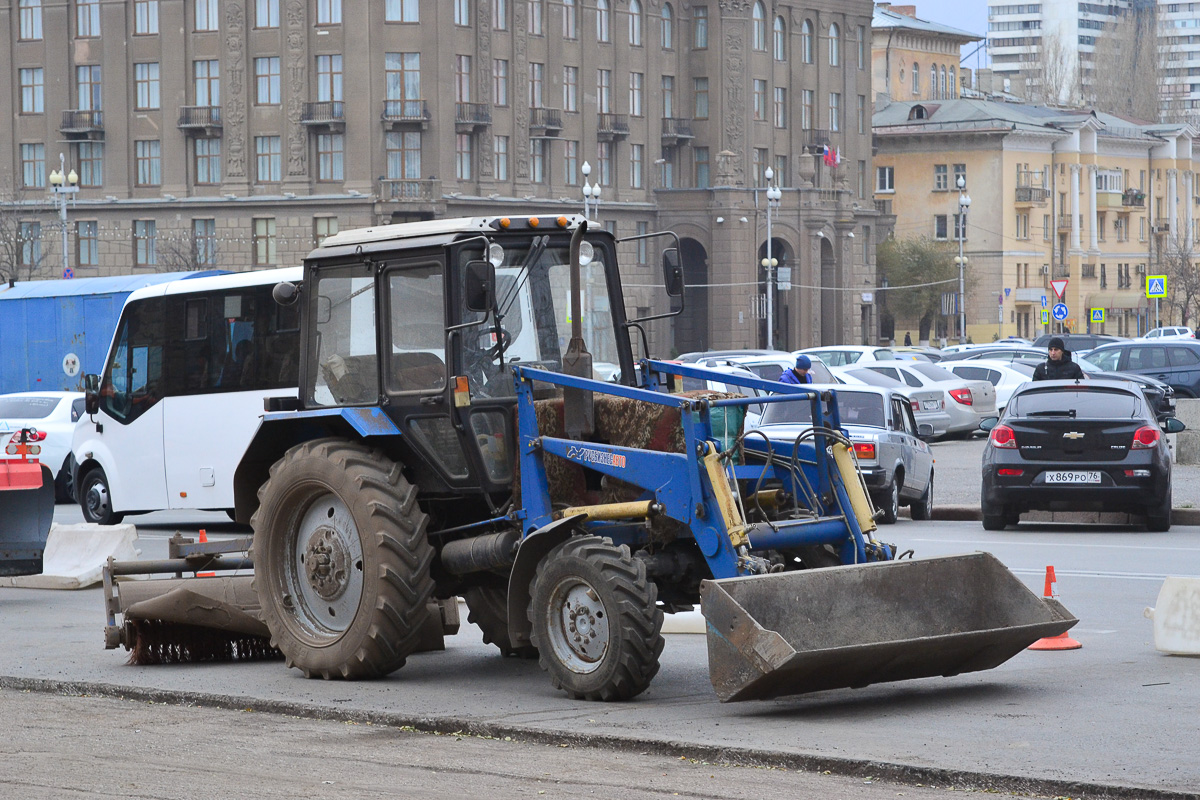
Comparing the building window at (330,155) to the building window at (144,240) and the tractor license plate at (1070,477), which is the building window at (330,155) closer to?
the building window at (144,240)

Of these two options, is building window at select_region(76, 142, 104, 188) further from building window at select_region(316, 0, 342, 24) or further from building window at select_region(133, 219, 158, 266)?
building window at select_region(316, 0, 342, 24)

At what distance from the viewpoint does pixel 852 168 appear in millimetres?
A: 103750

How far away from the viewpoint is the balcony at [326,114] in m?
79.4

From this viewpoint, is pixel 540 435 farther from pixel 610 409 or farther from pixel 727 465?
pixel 727 465

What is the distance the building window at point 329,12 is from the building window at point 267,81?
2.72 meters

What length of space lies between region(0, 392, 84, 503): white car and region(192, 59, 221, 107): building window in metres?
55.4

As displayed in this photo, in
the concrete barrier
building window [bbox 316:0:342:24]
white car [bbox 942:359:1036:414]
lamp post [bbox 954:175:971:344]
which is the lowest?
the concrete barrier

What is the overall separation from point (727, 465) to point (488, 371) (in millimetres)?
1652

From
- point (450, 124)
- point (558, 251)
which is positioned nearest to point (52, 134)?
point (450, 124)

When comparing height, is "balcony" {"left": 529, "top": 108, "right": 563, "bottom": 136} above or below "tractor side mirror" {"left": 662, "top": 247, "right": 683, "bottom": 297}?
above

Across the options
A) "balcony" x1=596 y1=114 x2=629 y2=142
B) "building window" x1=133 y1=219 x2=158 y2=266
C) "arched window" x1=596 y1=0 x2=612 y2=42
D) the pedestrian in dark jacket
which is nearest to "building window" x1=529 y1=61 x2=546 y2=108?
"balcony" x1=596 y1=114 x2=629 y2=142

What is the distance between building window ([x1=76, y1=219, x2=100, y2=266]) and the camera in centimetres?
8350

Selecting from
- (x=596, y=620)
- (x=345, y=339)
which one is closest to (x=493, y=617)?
(x=345, y=339)

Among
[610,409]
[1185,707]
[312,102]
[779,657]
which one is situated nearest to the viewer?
[779,657]
